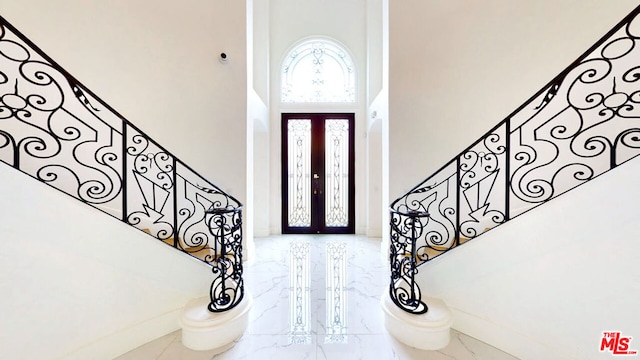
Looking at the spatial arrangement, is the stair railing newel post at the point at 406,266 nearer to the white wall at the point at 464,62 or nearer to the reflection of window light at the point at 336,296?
the reflection of window light at the point at 336,296

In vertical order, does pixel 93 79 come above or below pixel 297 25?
below

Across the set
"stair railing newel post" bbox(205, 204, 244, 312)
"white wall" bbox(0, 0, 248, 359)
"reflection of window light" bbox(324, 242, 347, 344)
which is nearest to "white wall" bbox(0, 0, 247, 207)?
"white wall" bbox(0, 0, 248, 359)

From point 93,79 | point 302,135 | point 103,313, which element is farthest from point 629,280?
point 93,79

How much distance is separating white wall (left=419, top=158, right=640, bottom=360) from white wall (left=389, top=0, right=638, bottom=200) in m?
1.63

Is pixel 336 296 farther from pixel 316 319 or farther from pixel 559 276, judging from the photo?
pixel 559 276

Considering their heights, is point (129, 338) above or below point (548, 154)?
below

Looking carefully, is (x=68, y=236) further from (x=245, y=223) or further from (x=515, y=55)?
(x=515, y=55)

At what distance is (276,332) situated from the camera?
2115 millimetres

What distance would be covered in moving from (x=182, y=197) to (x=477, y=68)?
4540 millimetres

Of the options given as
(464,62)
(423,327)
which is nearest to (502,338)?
(423,327)

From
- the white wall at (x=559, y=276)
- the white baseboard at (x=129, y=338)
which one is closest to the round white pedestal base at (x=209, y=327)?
the white baseboard at (x=129, y=338)

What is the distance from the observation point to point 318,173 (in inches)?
213

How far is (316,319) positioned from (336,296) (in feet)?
1.54

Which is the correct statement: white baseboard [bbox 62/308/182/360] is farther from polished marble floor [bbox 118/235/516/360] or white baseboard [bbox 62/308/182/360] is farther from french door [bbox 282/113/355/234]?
french door [bbox 282/113/355/234]
